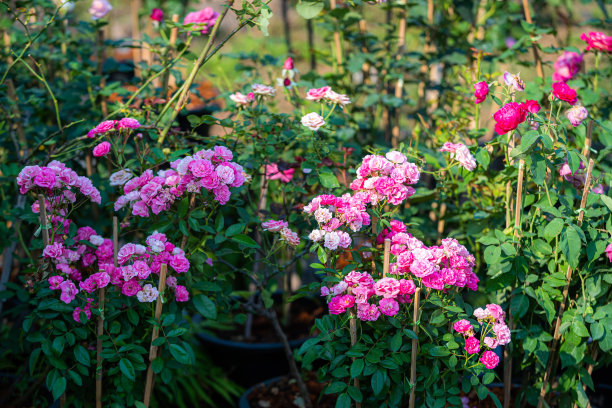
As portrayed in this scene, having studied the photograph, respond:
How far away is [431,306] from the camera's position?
1404 mm

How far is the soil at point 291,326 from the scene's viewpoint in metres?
2.42

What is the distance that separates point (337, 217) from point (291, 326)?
1235mm

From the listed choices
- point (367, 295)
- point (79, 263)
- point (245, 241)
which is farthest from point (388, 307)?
point (79, 263)

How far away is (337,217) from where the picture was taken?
141 cm

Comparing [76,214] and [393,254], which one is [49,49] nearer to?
[76,214]

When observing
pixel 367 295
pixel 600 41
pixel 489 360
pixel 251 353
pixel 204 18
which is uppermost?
pixel 204 18

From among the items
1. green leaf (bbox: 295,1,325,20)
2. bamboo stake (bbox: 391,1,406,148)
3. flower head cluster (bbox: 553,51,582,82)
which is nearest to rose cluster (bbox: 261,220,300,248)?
green leaf (bbox: 295,1,325,20)

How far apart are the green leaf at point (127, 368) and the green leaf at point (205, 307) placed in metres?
0.22

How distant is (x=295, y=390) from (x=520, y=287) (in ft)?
3.14

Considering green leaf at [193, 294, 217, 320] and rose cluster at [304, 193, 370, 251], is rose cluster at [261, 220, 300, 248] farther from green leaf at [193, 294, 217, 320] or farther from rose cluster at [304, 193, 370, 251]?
green leaf at [193, 294, 217, 320]

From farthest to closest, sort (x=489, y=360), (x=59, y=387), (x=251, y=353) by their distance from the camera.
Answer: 1. (x=251, y=353)
2. (x=59, y=387)
3. (x=489, y=360)

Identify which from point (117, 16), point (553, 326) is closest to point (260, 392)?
point (553, 326)

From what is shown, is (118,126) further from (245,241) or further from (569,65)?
(569,65)

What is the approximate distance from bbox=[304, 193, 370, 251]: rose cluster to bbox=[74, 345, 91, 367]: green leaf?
0.64m
